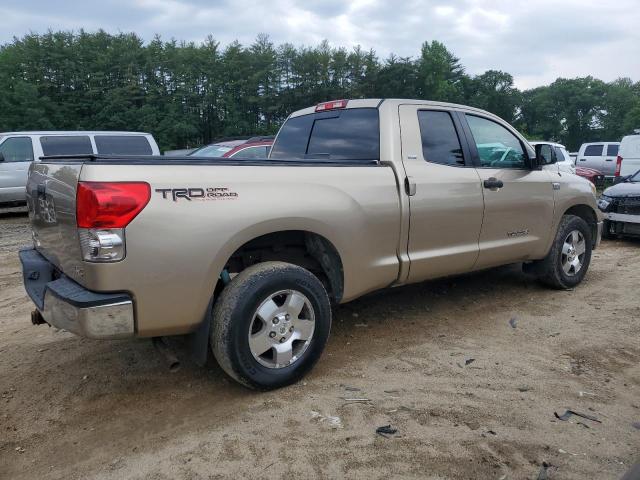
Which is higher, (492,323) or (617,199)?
(617,199)

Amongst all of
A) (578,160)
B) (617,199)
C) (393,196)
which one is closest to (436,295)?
(393,196)

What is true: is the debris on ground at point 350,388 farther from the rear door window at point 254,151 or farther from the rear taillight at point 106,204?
the rear door window at point 254,151

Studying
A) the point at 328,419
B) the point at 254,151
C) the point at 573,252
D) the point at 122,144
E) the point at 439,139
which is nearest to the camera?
the point at 328,419

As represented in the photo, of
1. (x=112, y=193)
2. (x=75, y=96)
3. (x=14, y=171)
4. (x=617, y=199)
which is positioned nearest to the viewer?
(x=112, y=193)

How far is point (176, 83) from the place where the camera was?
126 ft

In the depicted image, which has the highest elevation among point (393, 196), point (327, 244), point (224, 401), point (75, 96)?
point (75, 96)

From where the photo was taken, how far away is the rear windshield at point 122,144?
11.7 m

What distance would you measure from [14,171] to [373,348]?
10883 mm

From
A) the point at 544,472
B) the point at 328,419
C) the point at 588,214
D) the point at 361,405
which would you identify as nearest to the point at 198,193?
the point at 328,419

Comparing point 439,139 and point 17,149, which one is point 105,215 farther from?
point 17,149

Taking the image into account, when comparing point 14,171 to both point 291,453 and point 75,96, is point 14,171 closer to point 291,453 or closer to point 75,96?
point 291,453

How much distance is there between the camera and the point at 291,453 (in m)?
2.59

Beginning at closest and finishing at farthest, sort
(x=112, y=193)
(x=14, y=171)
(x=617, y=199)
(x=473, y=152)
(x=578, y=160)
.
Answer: (x=112, y=193) < (x=473, y=152) < (x=617, y=199) < (x=14, y=171) < (x=578, y=160)

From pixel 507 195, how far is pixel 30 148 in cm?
1111
